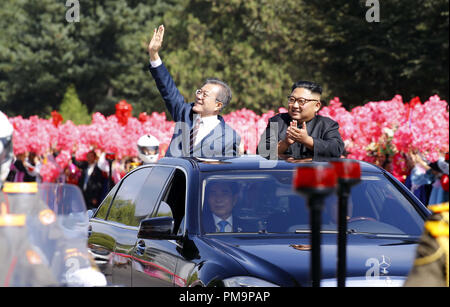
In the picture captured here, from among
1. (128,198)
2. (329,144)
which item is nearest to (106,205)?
(128,198)

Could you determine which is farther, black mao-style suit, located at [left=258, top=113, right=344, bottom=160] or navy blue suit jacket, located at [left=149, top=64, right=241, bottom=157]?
navy blue suit jacket, located at [left=149, top=64, right=241, bottom=157]

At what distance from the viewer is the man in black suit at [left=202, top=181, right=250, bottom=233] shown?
19.8 feet

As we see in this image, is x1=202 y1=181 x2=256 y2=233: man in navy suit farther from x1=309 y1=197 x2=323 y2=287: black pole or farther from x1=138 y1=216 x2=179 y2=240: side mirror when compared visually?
x1=309 y1=197 x2=323 y2=287: black pole

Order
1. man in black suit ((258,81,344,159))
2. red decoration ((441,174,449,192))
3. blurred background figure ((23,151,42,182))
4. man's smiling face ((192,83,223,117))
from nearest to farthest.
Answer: man in black suit ((258,81,344,159))
man's smiling face ((192,83,223,117))
red decoration ((441,174,449,192))
blurred background figure ((23,151,42,182))

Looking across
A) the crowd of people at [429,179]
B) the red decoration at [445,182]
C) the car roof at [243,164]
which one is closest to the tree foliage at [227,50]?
the crowd of people at [429,179]

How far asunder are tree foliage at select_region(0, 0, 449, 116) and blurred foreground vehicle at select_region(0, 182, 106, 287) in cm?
2888

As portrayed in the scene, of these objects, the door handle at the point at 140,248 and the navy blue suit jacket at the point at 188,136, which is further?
the navy blue suit jacket at the point at 188,136

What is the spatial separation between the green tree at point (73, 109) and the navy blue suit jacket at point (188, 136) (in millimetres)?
53570

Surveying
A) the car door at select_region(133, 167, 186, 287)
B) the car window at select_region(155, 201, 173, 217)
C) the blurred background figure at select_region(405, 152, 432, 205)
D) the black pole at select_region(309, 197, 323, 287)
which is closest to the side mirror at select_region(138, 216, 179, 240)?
the car door at select_region(133, 167, 186, 287)

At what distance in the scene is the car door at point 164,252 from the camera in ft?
19.8

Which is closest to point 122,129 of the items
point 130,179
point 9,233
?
point 130,179

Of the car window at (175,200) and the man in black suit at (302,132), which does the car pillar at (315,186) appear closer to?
the car window at (175,200)

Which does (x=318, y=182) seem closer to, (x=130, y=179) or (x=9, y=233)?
(x=9, y=233)

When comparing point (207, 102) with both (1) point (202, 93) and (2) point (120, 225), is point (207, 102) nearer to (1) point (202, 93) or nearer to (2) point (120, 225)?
(1) point (202, 93)
